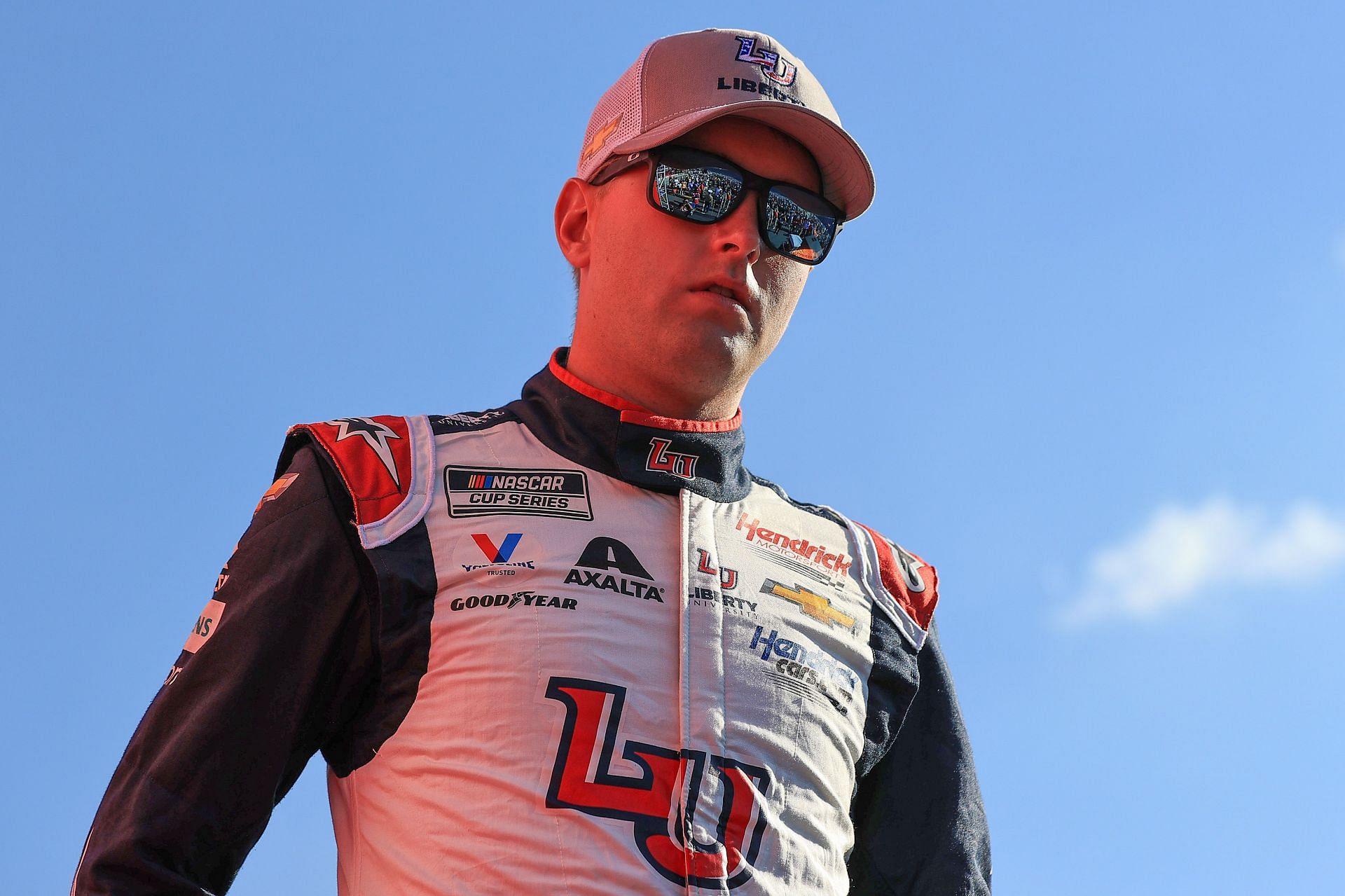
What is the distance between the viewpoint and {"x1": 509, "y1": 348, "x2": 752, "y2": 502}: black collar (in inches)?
164

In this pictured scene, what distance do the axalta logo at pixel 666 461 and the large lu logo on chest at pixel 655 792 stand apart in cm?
75

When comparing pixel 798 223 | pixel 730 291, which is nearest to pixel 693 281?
pixel 730 291

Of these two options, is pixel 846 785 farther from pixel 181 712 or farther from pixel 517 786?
pixel 181 712

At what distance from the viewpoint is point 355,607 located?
3.73 meters

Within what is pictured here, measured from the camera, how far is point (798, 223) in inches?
172

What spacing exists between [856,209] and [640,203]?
2.55 feet

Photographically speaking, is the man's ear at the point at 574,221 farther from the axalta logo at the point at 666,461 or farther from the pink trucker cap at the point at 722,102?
the axalta logo at the point at 666,461

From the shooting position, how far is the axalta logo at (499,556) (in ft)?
12.3

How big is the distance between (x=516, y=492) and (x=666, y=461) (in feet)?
1.50

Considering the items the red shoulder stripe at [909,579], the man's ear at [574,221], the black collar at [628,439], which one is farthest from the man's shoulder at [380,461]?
the red shoulder stripe at [909,579]

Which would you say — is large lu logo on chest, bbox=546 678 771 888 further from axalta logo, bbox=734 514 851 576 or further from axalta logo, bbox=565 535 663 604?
axalta logo, bbox=734 514 851 576

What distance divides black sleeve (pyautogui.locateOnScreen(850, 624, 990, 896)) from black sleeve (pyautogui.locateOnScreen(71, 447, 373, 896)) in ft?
5.15

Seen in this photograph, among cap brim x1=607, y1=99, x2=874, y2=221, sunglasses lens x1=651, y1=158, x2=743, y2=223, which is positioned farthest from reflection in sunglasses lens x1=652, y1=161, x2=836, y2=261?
cap brim x1=607, y1=99, x2=874, y2=221

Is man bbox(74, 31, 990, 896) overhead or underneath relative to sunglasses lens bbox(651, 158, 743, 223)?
underneath
